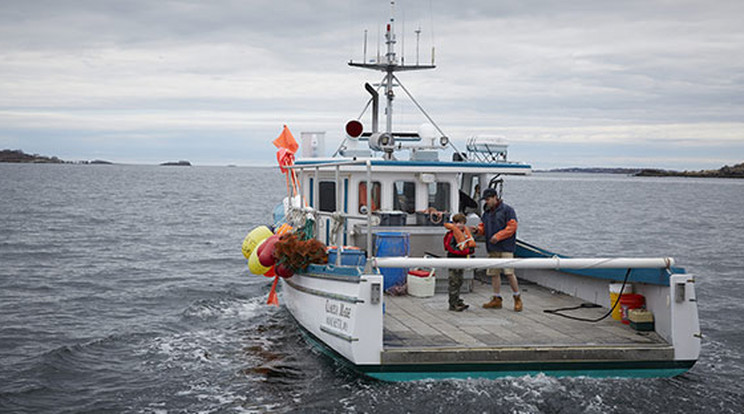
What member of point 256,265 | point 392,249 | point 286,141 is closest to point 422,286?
point 392,249

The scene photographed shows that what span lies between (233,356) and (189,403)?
7.98ft

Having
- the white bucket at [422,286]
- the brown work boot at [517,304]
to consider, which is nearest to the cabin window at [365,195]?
the white bucket at [422,286]

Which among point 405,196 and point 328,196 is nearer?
point 405,196

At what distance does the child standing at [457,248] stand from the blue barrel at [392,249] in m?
1.39

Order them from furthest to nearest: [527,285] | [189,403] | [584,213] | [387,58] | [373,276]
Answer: [584,213] < [387,58] < [527,285] < [189,403] < [373,276]

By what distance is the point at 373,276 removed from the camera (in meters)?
9.05

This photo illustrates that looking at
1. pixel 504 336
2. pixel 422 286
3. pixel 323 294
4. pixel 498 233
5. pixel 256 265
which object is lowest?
pixel 504 336

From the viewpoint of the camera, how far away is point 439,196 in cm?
1425

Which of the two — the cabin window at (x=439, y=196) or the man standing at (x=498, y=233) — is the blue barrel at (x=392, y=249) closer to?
the man standing at (x=498, y=233)

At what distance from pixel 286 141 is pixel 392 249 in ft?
13.2

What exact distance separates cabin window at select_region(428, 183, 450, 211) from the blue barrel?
6.03 feet

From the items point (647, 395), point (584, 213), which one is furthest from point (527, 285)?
point (584, 213)

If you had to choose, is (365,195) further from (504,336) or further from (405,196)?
(504,336)

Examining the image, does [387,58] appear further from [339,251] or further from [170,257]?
[170,257]
